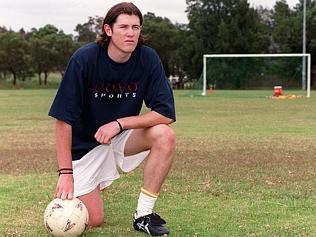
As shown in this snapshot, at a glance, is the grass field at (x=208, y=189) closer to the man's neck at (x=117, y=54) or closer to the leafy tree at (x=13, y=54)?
the man's neck at (x=117, y=54)

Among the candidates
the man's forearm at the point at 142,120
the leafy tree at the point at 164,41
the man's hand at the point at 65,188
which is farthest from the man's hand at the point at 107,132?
the leafy tree at the point at 164,41

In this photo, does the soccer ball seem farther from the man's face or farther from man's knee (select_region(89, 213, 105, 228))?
the man's face

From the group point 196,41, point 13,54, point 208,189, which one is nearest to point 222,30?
point 196,41

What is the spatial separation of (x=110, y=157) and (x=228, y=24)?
68234 mm

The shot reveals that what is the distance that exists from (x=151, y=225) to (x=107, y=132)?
84cm

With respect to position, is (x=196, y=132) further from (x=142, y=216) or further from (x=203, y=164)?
(x=142, y=216)

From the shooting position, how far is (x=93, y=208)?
5176mm

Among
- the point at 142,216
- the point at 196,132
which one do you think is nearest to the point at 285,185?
the point at 142,216

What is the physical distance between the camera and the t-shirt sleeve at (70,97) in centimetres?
484

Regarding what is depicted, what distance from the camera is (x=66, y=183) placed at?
15.5 ft

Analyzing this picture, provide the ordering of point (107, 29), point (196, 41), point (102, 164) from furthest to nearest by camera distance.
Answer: point (196, 41) < point (102, 164) < point (107, 29)

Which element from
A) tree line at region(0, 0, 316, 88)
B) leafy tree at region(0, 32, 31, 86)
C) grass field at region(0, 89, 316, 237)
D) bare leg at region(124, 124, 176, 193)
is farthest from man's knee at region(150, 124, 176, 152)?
leafy tree at region(0, 32, 31, 86)

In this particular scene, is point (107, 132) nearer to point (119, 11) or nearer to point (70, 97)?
point (70, 97)

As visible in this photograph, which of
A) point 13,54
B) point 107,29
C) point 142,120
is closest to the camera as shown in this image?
point 107,29
